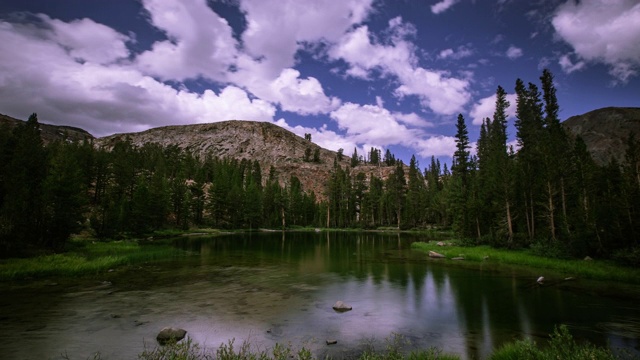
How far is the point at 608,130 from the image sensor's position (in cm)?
16262

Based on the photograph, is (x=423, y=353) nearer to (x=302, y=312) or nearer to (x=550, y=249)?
(x=302, y=312)

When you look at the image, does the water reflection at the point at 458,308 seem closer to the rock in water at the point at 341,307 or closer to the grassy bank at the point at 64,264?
the rock in water at the point at 341,307

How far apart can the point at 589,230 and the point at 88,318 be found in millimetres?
41767

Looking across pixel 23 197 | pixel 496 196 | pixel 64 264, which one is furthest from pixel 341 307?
pixel 496 196

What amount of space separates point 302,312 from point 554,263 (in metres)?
28.6

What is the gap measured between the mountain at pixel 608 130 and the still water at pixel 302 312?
161 m

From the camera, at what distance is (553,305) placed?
66.2 ft

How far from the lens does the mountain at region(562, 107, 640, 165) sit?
148 meters

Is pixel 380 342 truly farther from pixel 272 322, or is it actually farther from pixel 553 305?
pixel 553 305

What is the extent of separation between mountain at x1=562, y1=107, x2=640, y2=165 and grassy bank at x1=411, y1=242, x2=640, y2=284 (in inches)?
5597

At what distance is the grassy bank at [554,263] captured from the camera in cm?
2639

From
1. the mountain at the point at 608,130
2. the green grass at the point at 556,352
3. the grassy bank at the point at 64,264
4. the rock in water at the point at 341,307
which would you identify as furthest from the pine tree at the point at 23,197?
the mountain at the point at 608,130

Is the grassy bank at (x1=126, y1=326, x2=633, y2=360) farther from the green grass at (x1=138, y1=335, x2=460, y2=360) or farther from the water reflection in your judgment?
the water reflection

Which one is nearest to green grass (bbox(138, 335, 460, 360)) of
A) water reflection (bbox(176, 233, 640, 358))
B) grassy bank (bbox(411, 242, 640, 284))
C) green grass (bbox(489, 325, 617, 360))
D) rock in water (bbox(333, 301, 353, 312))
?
green grass (bbox(489, 325, 617, 360))
